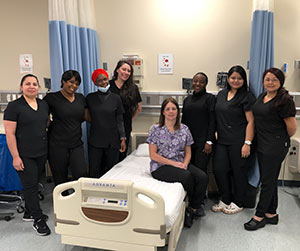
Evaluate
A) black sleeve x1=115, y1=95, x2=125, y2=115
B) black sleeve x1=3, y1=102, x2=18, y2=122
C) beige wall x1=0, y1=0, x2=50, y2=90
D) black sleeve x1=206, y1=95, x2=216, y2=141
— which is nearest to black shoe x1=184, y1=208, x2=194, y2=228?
black sleeve x1=206, y1=95, x2=216, y2=141

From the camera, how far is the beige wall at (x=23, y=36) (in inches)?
157

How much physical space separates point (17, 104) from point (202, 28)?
7.96ft

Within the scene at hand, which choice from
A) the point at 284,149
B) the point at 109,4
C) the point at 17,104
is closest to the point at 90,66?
the point at 109,4

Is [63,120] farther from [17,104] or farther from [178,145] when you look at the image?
[178,145]

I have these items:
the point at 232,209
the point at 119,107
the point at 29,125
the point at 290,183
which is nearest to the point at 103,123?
the point at 119,107

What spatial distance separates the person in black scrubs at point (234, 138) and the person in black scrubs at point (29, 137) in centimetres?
169

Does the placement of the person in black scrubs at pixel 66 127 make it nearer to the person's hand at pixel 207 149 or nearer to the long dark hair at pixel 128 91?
the long dark hair at pixel 128 91

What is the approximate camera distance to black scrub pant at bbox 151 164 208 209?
2.54m

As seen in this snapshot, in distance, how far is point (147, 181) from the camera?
2.59 metres

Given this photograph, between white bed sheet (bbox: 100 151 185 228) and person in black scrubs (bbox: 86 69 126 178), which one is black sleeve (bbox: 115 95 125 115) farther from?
white bed sheet (bbox: 100 151 185 228)

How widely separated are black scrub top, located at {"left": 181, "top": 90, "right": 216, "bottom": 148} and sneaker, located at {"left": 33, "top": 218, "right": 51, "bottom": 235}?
163cm

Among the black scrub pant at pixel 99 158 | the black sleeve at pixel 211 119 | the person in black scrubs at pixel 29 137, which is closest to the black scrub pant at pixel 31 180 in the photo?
the person in black scrubs at pixel 29 137

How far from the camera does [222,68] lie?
12.1 ft

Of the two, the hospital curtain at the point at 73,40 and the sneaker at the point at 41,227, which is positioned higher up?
the hospital curtain at the point at 73,40
